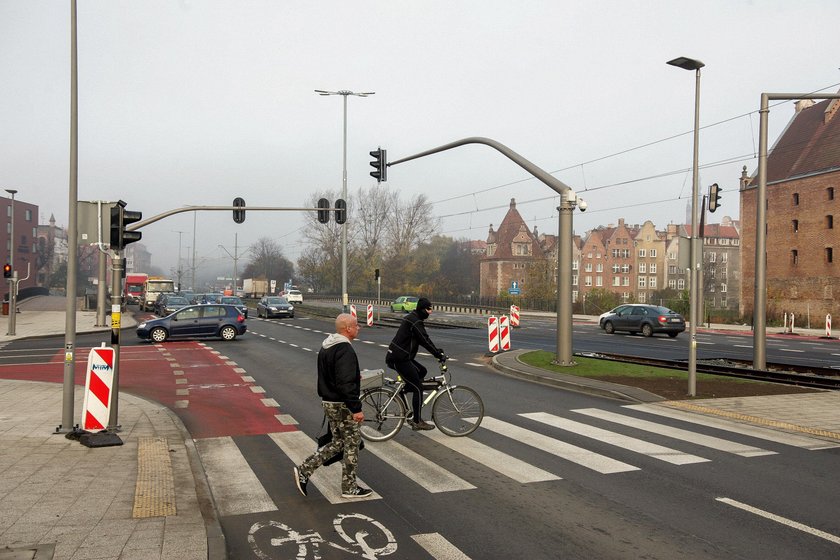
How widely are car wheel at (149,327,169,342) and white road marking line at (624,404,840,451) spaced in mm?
19597

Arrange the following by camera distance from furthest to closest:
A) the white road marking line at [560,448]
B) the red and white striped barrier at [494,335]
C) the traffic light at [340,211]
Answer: the traffic light at [340,211] < the red and white striped barrier at [494,335] < the white road marking line at [560,448]

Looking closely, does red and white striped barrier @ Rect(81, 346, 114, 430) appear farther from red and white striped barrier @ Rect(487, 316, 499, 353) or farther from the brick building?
the brick building

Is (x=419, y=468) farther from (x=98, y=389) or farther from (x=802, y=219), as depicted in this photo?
(x=802, y=219)

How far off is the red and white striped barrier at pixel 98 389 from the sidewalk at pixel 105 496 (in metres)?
0.31

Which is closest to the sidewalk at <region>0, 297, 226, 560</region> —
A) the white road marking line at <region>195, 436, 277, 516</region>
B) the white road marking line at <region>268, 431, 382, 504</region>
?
the white road marking line at <region>195, 436, 277, 516</region>

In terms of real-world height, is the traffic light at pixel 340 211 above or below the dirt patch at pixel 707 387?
above

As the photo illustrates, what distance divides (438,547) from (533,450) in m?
3.50

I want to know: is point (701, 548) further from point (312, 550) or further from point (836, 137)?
point (836, 137)

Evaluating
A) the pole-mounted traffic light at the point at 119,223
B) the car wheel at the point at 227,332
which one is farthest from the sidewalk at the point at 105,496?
the car wheel at the point at 227,332

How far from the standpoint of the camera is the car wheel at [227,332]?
89.7ft

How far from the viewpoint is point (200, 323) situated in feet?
89.1

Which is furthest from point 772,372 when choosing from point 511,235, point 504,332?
point 511,235

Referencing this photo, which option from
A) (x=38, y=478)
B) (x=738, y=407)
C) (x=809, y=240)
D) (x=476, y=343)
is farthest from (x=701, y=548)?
(x=809, y=240)

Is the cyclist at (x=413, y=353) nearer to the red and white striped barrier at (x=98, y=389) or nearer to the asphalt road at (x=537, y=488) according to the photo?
the asphalt road at (x=537, y=488)
